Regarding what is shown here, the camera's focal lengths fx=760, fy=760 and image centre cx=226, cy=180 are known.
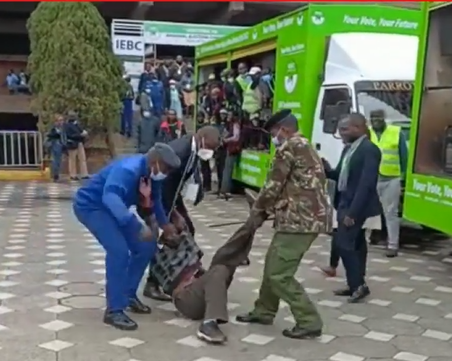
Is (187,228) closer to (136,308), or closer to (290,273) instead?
(136,308)

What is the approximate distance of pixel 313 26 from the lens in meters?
10.2

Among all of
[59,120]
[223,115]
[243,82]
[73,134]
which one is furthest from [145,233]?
[59,120]

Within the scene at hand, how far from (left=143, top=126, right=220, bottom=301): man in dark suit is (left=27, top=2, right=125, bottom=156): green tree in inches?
453

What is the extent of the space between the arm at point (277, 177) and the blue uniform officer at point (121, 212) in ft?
2.14

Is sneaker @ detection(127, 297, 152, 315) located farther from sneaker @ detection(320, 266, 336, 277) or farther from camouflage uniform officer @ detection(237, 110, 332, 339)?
sneaker @ detection(320, 266, 336, 277)

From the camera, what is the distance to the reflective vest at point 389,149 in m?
8.27

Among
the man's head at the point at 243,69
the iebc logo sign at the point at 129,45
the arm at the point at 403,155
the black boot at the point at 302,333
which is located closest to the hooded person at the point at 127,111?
the iebc logo sign at the point at 129,45

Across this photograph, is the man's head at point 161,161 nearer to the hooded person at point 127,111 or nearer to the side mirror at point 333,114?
the side mirror at point 333,114

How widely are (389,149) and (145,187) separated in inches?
148

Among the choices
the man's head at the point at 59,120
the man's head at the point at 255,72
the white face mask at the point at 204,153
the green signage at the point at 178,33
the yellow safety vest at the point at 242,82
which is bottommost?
the man's head at the point at 59,120

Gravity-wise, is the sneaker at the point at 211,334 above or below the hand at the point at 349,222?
below

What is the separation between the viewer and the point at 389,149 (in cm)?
829

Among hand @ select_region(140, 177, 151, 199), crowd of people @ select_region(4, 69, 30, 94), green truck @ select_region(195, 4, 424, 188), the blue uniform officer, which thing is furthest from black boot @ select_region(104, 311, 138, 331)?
crowd of people @ select_region(4, 69, 30, 94)

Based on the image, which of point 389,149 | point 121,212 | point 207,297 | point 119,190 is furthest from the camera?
point 389,149
